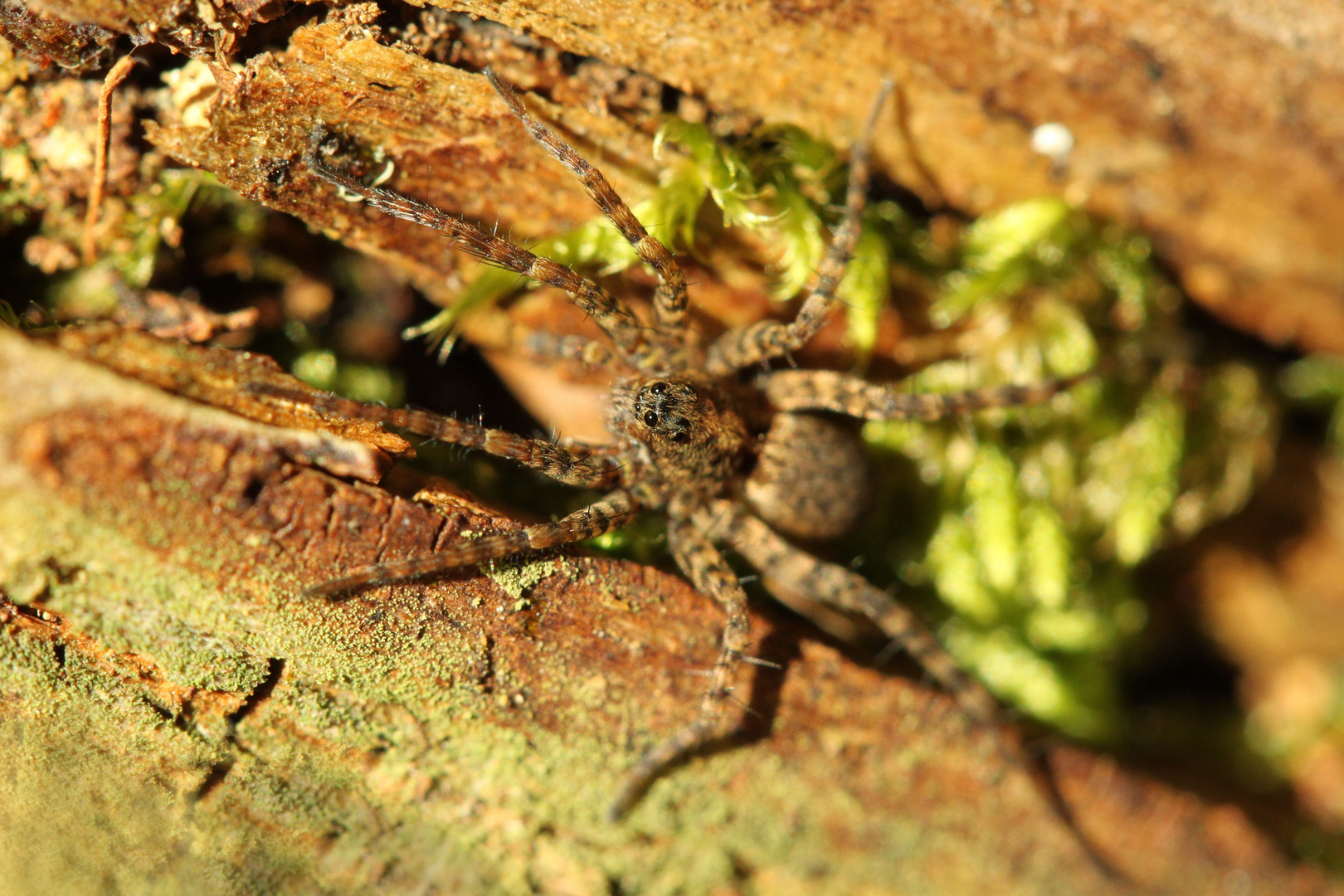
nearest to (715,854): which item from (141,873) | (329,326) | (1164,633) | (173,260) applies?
(141,873)

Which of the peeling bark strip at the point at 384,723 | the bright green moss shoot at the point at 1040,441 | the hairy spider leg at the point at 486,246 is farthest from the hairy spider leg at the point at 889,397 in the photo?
the peeling bark strip at the point at 384,723

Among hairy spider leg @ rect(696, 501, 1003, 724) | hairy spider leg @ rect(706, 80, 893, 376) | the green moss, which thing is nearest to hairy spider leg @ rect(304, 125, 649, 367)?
hairy spider leg @ rect(706, 80, 893, 376)

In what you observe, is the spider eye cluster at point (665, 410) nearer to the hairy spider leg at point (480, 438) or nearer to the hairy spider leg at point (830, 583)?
the hairy spider leg at point (480, 438)

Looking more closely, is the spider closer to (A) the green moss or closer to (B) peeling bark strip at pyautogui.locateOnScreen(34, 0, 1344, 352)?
(B) peeling bark strip at pyautogui.locateOnScreen(34, 0, 1344, 352)

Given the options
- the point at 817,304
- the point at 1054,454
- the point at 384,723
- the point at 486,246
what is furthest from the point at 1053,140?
the point at 384,723

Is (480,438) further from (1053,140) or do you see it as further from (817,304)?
(1053,140)

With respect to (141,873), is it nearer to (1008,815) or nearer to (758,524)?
(758,524)

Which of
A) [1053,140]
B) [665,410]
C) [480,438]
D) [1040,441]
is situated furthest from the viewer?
[1040,441]
